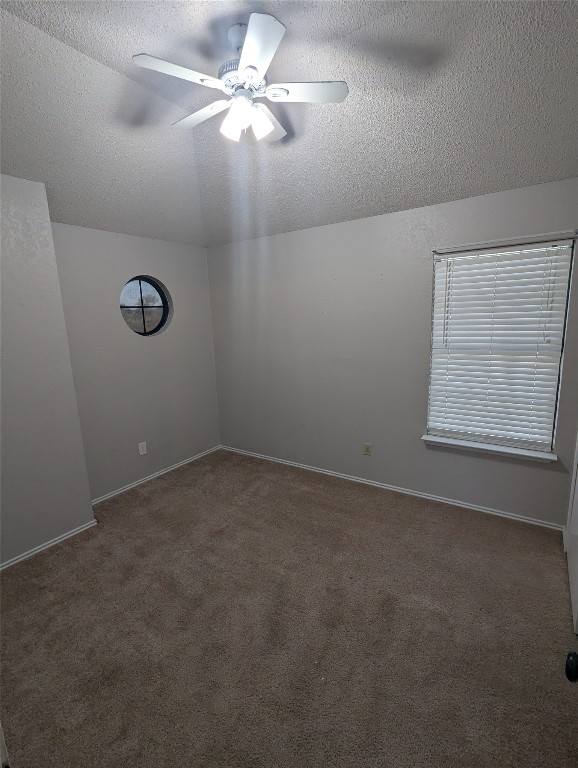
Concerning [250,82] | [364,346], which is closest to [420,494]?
[364,346]

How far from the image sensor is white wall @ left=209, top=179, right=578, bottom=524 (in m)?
2.41

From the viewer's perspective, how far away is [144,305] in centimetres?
342

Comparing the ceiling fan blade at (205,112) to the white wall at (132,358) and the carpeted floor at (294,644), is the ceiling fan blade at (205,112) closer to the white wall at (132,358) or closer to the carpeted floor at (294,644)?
the white wall at (132,358)

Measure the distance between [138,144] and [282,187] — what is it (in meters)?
0.96

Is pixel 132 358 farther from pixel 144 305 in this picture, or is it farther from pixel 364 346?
pixel 364 346

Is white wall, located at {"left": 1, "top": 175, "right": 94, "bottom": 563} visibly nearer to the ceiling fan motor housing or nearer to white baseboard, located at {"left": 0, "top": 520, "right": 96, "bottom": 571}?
white baseboard, located at {"left": 0, "top": 520, "right": 96, "bottom": 571}

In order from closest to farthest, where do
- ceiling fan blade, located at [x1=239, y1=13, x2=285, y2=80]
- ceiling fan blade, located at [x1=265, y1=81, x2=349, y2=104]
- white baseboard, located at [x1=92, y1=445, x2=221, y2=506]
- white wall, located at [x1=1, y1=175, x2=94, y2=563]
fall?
1. ceiling fan blade, located at [x1=239, y1=13, x2=285, y2=80]
2. ceiling fan blade, located at [x1=265, y1=81, x2=349, y2=104]
3. white wall, located at [x1=1, y1=175, x2=94, y2=563]
4. white baseboard, located at [x1=92, y1=445, x2=221, y2=506]

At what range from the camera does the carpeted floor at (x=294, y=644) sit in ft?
4.23

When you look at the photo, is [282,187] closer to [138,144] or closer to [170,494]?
[138,144]

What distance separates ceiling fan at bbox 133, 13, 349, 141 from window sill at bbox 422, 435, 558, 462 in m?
2.35

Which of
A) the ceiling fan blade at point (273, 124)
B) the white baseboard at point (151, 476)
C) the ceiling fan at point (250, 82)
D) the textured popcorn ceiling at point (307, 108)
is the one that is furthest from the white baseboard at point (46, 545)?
the ceiling fan blade at point (273, 124)

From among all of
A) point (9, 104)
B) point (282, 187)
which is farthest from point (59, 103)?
point (282, 187)

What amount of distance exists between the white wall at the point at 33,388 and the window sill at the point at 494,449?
278cm

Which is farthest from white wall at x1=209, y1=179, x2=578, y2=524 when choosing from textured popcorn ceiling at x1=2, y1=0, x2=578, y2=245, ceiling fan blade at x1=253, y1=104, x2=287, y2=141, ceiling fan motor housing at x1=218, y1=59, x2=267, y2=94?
ceiling fan motor housing at x1=218, y1=59, x2=267, y2=94
